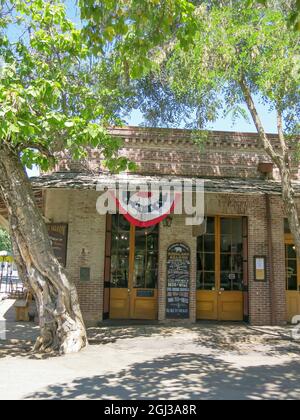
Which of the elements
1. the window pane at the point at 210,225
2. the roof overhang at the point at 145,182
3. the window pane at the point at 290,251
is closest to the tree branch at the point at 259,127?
the roof overhang at the point at 145,182

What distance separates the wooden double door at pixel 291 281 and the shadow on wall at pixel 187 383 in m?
5.12

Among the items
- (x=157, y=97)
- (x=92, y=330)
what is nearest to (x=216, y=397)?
(x=92, y=330)

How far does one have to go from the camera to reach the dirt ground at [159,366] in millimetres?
5863

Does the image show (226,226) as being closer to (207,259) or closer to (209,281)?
(207,259)

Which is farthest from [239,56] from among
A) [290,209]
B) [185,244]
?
[185,244]

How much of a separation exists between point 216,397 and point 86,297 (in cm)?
705

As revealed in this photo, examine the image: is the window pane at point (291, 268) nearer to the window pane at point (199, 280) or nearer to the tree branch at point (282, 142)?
the window pane at point (199, 280)

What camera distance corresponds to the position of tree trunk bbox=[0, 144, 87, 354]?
28.6ft

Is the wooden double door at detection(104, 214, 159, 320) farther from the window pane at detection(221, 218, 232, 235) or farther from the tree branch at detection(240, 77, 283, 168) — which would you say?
the tree branch at detection(240, 77, 283, 168)

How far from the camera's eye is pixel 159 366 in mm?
7492

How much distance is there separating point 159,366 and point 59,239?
5.69m

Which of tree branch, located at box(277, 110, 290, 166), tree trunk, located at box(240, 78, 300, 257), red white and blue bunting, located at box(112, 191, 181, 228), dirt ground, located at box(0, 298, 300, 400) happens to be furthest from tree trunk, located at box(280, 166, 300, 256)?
red white and blue bunting, located at box(112, 191, 181, 228)

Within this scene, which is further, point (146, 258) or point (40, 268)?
point (146, 258)

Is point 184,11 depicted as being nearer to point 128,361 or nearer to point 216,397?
point 216,397
